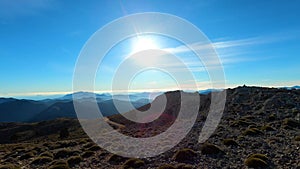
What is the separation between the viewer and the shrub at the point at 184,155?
21625 mm

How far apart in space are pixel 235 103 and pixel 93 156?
42291 millimetres

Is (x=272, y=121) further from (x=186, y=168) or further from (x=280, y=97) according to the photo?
(x=186, y=168)

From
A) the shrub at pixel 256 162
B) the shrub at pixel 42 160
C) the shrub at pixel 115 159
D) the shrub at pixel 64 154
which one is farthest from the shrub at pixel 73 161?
the shrub at pixel 256 162

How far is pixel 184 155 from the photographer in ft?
72.4

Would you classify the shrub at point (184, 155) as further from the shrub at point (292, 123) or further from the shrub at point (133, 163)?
Result: the shrub at point (292, 123)

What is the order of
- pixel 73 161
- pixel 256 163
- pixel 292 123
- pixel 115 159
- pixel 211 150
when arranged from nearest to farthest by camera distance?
pixel 256 163, pixel 211 150, pixel 115 159, pixel 73 161, pixel 292 123

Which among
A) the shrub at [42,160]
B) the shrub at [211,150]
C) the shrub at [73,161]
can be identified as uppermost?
the shrub at [211,150]

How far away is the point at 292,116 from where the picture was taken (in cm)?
4038

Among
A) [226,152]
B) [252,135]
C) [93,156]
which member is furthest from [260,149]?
[93,156]

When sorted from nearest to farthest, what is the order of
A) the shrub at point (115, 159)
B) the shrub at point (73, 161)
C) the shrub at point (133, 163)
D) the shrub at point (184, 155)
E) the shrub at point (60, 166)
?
the shrub at point (133, 163) → the shrub at point (184, 155) → the shrub at point (60, 166) → the shrub at point (115, 159) → the shrub at point (73, 161)

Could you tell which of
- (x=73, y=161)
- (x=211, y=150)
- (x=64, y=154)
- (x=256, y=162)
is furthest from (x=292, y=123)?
(x=64, y=154)

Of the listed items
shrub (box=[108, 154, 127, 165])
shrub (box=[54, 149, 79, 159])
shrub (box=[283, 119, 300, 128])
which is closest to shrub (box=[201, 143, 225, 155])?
shrub (box=[108, 154, 127, 165])

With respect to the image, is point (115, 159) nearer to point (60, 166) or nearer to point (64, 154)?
point (60, 166)

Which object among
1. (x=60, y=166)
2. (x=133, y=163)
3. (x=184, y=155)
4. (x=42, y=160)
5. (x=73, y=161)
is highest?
(x=184, y=155)
